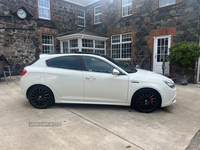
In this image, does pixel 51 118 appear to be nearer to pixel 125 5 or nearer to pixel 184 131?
pixel 184 131

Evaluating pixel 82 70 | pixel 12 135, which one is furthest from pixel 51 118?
pixel 82 70

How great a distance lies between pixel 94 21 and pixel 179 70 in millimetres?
8687

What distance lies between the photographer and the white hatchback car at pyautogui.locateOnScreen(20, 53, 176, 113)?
12.0 feet

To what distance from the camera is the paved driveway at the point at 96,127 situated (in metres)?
2.43

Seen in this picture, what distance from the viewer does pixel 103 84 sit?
12.1 ft

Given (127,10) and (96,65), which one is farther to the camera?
(127,10)

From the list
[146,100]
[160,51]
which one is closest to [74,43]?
[160,51]

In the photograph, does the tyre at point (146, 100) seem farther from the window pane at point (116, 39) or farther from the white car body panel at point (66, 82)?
the window pane at point (116, 39)

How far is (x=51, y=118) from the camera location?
11.1 feet

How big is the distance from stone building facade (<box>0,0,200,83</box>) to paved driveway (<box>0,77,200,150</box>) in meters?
5.58

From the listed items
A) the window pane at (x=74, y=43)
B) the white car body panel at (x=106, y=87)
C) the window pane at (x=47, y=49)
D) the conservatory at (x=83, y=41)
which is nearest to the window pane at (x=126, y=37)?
the conservatory at (x=83, y=41)

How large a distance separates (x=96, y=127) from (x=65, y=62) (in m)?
1.93

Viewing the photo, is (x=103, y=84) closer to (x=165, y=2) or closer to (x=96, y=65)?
(x=96, y=65)

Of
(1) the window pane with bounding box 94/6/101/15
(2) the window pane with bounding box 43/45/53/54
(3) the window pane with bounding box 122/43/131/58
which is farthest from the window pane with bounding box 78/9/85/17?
(3) the window pane with bounding box 122/43/131/58
